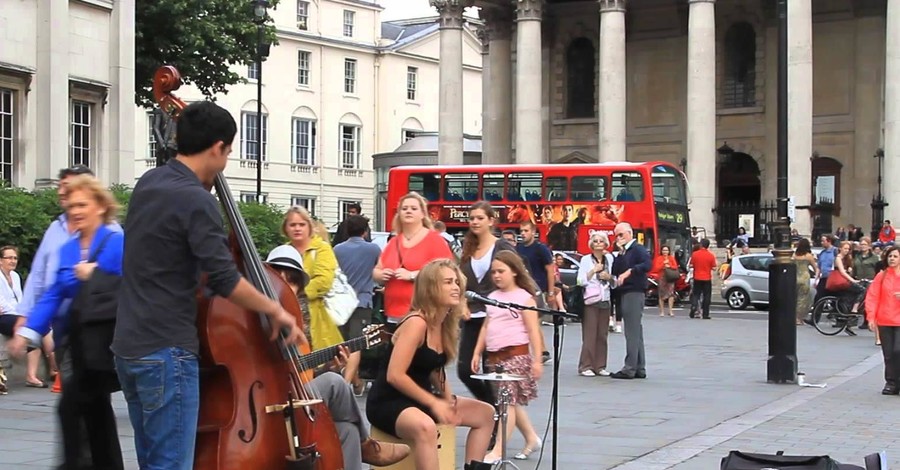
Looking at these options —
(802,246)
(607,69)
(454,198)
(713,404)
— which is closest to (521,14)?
(607,69)

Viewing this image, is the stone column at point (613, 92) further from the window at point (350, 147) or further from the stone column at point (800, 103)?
the window at point (350, 147)

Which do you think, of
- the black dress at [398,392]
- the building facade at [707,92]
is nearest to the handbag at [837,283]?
the building facade at [707,92]

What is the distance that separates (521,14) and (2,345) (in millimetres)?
Result: 39056

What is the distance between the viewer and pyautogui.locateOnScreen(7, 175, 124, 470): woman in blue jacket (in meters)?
6.93

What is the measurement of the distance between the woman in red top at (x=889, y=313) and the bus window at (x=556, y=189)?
24696 millimetres

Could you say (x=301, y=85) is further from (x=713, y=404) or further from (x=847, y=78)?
(x=713, y=404)

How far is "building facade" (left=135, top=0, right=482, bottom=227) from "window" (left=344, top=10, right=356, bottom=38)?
5 centimetres

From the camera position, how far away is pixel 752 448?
10641mm

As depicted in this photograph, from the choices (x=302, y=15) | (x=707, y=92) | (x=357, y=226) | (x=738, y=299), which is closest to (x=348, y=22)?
(x=302, y=15)

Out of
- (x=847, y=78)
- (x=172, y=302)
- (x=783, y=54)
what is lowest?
(x=172, y=302)

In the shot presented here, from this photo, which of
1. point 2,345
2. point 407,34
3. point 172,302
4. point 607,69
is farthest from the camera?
point 407,34

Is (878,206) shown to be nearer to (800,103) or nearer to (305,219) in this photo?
(800,103)

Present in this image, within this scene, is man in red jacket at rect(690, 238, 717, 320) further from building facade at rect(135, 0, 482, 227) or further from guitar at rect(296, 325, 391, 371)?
building facade at rect(135, 0, 482, 227)

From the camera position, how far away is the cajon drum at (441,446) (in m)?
7.73
